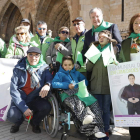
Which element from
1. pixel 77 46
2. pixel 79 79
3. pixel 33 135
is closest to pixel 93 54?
pixel 79 79

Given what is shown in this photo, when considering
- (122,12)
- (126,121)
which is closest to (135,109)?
(126,121)

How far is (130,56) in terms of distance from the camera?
270 centimetres

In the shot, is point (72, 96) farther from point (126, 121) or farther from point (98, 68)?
point (126, 121)

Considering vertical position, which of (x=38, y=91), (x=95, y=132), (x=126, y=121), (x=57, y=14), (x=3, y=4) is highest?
(x=3, y=4)

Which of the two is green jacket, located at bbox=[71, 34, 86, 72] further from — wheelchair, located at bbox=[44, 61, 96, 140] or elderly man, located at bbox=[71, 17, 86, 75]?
wheelchair, located at bbox=[44, 61, 96, 140]

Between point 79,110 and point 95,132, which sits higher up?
point 79,110

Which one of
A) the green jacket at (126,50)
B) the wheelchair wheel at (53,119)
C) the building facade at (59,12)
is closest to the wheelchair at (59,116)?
the wheelchair wheel at (53,119)

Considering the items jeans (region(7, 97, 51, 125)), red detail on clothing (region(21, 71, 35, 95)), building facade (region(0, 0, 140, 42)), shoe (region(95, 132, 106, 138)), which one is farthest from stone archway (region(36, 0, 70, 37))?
shoe (region(95, 132, 106, 138))

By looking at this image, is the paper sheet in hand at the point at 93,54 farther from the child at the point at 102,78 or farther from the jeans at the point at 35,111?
the jeans at the point at 35,111

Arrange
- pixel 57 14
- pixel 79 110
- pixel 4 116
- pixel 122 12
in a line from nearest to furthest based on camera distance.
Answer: pixel 79 110, pixel 4 116, pixel 122 12, pixel 57 14

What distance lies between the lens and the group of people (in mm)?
2699

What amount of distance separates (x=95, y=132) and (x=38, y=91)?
1267mm

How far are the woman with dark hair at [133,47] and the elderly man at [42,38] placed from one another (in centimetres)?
207

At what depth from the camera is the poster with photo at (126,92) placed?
248cm
